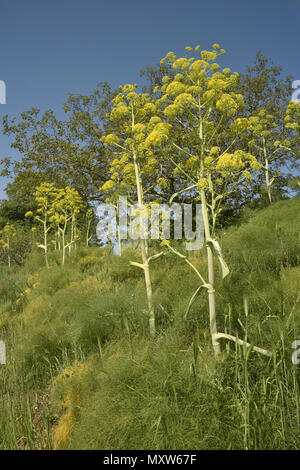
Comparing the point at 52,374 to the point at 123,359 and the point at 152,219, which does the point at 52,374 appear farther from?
the point at 152,219

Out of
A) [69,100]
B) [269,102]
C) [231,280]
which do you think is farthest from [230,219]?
[69,100]

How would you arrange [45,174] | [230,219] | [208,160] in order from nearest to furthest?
[208,160]
[230,219]
[45,174]

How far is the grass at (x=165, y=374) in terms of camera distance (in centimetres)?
185

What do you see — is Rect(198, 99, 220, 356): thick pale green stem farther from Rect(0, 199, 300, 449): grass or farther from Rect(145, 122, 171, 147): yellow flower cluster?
Rect(145, 122, 171, 147): yellow flower cluster

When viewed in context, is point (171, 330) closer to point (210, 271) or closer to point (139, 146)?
point (210, 271)

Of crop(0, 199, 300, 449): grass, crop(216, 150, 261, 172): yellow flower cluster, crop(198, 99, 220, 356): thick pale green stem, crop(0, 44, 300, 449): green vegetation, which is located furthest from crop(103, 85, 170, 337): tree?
crop(216, 150, 261, 172): yellow flower cluster

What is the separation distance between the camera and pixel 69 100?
13797 mm

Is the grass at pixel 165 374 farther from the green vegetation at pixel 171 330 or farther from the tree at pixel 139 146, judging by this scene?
the tree at pixel 139 146

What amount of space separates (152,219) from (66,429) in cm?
260

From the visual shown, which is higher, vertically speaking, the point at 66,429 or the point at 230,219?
the point at 230,219

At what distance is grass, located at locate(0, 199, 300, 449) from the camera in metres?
1.85

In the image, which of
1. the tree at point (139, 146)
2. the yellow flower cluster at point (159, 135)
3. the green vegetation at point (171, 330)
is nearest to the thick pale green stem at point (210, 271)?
the green vegetation at point (171, 330)

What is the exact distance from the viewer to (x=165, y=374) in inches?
85.7

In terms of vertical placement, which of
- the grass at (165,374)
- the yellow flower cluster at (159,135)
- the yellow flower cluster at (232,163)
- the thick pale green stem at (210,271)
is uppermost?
the yellow flower cluster at (159,135)
